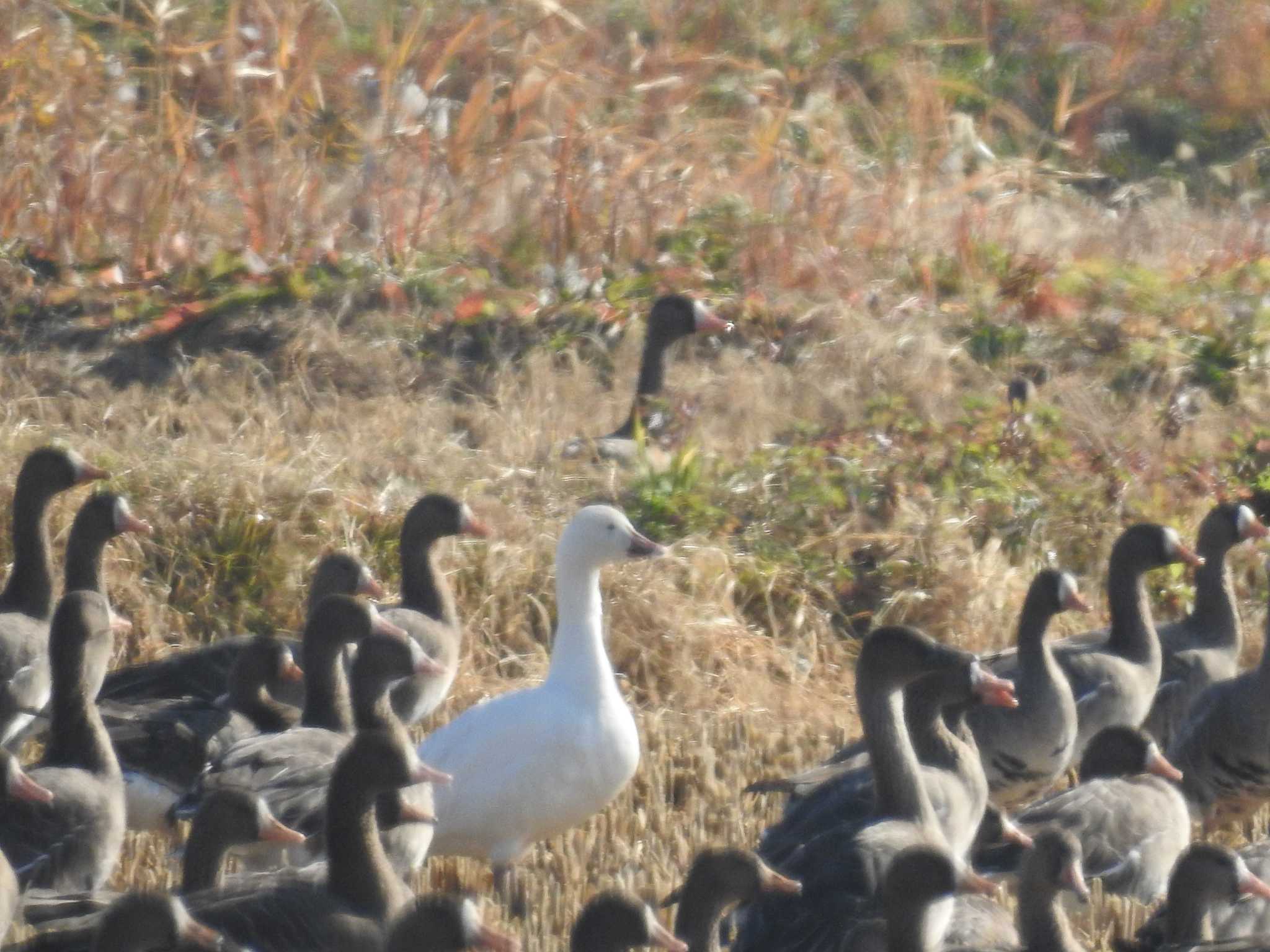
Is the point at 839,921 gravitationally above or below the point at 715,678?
above

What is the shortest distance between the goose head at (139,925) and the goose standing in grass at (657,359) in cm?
630

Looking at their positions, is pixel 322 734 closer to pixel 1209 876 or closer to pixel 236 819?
pixel 236 819

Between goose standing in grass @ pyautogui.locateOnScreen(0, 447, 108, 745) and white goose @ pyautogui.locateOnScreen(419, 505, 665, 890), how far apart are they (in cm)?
183

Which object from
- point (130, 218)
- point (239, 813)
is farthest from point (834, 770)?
point (130, 218)

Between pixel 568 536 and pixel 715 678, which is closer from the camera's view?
pixel 568 536

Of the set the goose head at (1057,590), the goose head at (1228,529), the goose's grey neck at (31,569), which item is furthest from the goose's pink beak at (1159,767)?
the goose's grey neck at (31,569)

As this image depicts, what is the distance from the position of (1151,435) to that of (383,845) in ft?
20.9

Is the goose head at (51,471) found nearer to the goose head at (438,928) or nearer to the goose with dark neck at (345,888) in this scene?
the goose with dark neck at (345,888)

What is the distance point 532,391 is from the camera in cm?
1177

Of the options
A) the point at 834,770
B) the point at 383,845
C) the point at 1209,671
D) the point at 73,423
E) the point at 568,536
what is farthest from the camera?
the point at 73,423

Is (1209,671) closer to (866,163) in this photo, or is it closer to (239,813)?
(239,813)

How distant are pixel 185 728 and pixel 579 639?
151cm

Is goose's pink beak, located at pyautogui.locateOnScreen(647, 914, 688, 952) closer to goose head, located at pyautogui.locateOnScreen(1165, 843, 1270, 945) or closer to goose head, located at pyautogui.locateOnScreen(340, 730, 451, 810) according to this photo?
goose head, located at pyautogui.locateOnScreen(340, 730, 451, 810)

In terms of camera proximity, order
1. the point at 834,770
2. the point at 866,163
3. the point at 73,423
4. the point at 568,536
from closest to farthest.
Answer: the point at 834,770 → the point at 568,536 → the point at 73,423 → the point at 866,163
